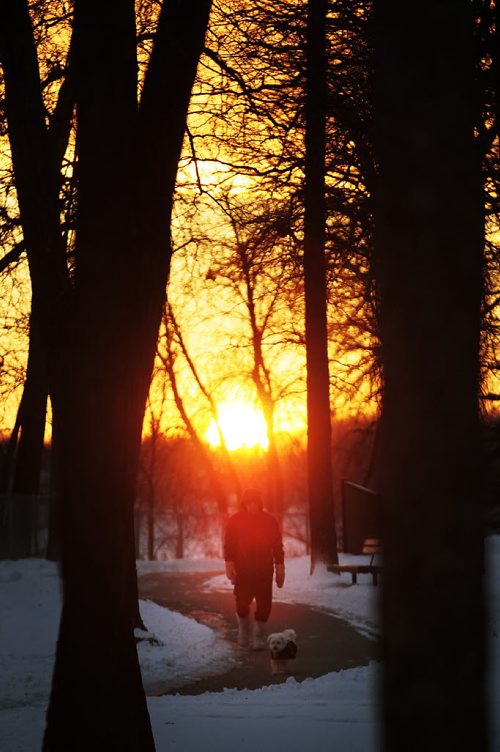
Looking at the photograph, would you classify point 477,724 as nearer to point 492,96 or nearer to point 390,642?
point 390,642

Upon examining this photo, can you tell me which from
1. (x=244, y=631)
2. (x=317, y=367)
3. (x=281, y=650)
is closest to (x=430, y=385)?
Result: (x=281, y=650)

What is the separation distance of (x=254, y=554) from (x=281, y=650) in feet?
7.55

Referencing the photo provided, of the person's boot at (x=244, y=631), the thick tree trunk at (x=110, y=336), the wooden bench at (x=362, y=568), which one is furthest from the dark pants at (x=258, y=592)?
the thick tree trunk at (x=110, y=336)

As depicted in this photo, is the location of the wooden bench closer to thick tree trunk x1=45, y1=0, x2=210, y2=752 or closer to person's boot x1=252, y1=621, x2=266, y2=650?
person's boot x1=252, y1=621, x2=266, y2=650

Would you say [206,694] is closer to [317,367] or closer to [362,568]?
[362,568]

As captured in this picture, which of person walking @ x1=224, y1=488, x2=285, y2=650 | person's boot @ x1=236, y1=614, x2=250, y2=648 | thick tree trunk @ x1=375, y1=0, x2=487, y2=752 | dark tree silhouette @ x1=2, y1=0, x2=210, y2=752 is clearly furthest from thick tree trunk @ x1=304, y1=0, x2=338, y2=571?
thick tree trunk @ x1=375, y1=0, x2=487, y2=752

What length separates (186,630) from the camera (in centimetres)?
1512

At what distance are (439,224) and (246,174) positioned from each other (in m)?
13.7

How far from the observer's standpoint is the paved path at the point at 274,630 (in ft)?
36.1

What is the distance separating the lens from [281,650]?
36.6 feet

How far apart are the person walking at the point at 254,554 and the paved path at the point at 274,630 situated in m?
0.53

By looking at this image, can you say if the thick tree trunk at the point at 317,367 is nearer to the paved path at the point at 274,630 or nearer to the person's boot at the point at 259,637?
the paved path at the point at 274,630

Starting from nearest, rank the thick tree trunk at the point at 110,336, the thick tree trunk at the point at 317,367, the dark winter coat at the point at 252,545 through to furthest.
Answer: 1. the thick tree trunk at the point at 110,336
2. the dark winter coat at the point at 252,545
3. the thick tree trunk at the point at 317,367

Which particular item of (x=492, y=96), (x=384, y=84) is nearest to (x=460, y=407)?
(x=384, y=84)
